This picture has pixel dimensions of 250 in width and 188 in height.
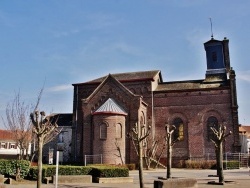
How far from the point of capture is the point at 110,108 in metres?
36.6

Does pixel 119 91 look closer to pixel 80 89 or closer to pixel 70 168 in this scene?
pixel 80 89

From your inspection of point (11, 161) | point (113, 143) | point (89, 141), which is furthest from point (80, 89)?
point (11, 161)

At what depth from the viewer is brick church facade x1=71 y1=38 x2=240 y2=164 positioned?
35969 millimetres

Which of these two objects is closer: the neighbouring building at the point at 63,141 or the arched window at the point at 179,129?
the arched window at the point at 179,129

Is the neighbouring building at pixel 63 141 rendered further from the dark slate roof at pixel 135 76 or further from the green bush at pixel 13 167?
the green bush at pixel 13 167

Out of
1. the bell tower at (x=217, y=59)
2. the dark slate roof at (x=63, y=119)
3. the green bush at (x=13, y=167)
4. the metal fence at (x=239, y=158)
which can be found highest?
the bell tower at (x=217, y=59)

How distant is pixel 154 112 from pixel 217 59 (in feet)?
43.1

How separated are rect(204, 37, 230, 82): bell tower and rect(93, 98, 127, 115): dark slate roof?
A: 14867mm

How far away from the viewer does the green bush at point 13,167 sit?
798 inches

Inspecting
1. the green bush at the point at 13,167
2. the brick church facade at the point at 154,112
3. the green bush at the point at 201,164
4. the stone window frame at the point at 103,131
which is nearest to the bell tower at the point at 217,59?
the brick church facade at the point at 154,112

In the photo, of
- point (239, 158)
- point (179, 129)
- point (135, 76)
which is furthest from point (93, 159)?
point (239, 158)

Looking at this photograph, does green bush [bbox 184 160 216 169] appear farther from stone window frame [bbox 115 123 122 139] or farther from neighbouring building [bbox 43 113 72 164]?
neighbouring building [bbox 43 113 72 164]

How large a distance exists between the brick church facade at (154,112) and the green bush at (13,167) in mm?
14545

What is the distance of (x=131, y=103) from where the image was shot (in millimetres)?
37875
